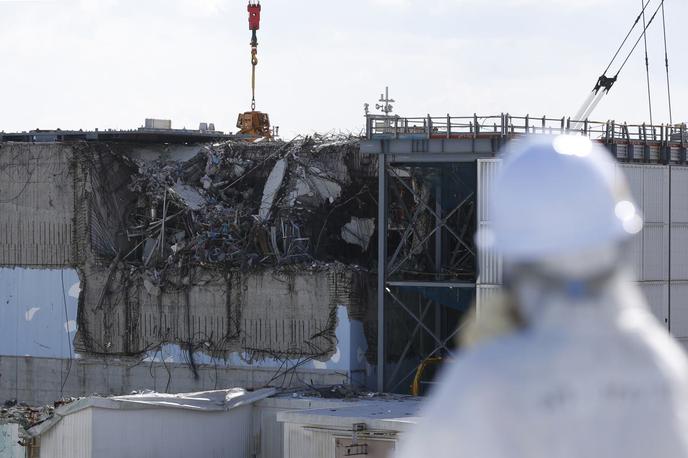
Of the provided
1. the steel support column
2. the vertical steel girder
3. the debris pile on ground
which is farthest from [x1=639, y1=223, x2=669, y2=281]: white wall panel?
the debris pile on ground

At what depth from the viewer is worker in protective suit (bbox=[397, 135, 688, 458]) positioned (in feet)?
11.5

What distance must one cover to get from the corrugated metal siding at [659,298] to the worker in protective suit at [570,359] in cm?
3995

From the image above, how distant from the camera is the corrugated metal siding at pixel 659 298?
4269cm

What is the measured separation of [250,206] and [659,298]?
1397 cm

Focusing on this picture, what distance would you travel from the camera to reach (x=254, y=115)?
6525 centimetres

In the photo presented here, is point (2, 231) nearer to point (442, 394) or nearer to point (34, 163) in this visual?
point (34, 163)

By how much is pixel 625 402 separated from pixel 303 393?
40030mm

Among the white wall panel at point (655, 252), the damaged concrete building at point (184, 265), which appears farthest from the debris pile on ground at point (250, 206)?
the white wall panel at point (655, 252)

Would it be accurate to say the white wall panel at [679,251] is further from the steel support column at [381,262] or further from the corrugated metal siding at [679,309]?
the steel support column at [381,262]

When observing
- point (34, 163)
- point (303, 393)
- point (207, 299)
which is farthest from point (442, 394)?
point (34, 163)

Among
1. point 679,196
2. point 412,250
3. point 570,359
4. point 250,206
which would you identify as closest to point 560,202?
point 570,359

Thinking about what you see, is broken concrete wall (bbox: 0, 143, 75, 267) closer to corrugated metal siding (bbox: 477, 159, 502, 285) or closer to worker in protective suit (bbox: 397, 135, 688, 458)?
corrugated metal siding (bbox: 477, 159, 502, 285)

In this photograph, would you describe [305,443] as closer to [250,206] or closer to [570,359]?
[250,206]

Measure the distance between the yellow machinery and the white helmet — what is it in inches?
2287
